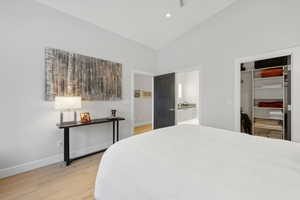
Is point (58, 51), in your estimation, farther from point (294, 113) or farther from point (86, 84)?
point (294, 113)

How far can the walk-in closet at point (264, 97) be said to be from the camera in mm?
2971

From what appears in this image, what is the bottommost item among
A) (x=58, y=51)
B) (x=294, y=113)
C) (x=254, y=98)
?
(x=294, y=113)

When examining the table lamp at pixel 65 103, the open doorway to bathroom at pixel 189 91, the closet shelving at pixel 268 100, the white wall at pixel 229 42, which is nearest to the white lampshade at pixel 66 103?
the table lamp at pixel 65 103

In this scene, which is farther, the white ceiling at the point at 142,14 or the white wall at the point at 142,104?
the white wall at the point at 142,104

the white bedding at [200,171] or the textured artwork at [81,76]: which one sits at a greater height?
the textured artwork at [81,76]

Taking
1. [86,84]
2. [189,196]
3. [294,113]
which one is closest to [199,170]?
[189,196]

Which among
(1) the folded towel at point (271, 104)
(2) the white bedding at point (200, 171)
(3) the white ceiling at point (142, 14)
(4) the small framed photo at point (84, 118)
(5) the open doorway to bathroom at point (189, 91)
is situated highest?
(3) the white ceiling at point (142, 14)

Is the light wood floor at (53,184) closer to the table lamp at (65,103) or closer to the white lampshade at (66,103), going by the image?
the table lamp at (65,103)

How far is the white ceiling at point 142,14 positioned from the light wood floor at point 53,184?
9.25 feet

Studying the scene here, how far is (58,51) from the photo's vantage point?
2.52 m

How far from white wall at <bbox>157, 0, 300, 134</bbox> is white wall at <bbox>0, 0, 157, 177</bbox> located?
2.50 metres

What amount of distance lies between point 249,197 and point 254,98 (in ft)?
11.5

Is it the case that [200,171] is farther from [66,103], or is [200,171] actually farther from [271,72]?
[271,72]

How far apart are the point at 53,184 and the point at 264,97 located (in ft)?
14.6
